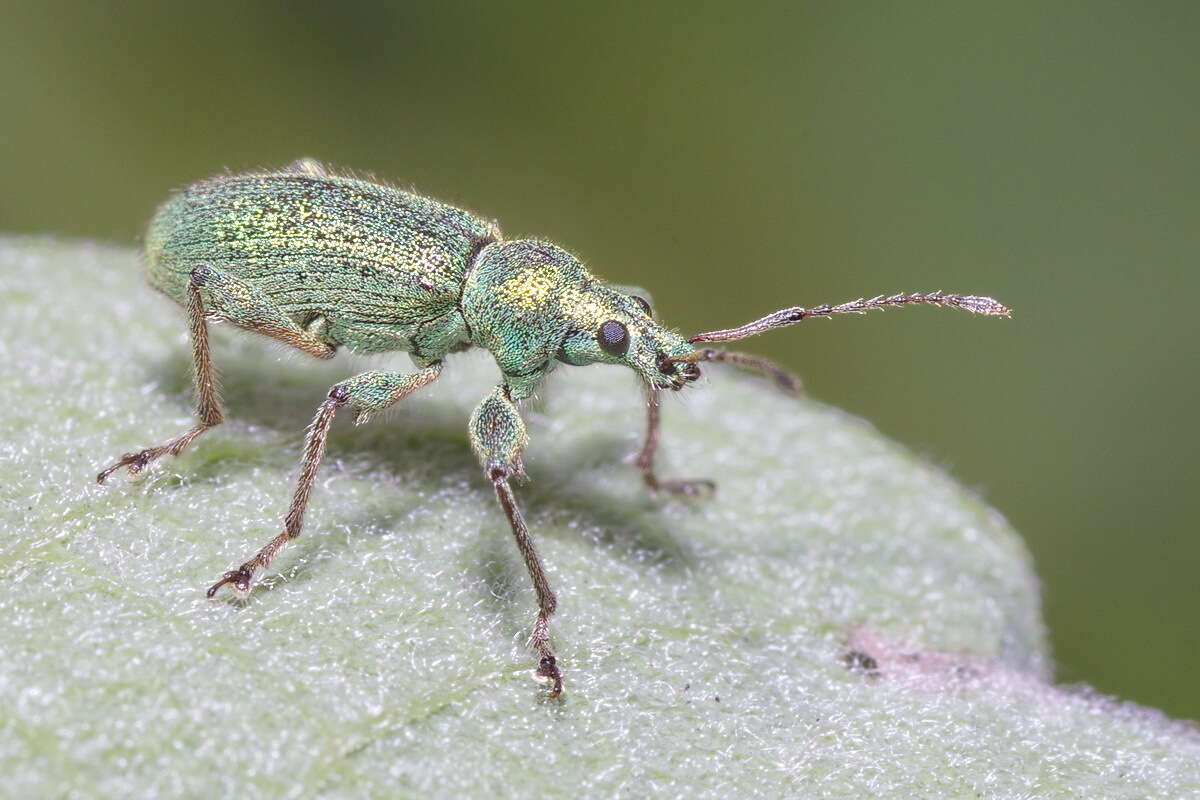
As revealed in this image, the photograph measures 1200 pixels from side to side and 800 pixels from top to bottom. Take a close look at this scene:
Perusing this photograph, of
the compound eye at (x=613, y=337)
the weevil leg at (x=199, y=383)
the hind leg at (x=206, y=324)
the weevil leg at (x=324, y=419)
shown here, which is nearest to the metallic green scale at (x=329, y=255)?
the hind leg at (x=206, y=324)

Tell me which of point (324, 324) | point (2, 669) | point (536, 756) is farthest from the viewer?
point (324, 324)

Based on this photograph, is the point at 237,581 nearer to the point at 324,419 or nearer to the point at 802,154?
the point at 324,419

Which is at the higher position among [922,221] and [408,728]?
[922,221]

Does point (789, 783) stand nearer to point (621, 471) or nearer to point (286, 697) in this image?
point (286, 697)

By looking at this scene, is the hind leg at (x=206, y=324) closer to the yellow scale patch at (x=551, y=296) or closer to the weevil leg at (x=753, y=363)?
the yellow scale patch at (x=551, y=296)

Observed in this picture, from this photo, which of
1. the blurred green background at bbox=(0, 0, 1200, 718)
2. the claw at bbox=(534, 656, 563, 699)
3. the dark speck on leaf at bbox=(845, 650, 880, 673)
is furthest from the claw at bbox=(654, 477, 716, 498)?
the blurred green background at bbox=(0, 0, 1200, 718)

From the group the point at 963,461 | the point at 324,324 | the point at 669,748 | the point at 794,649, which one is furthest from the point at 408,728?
the point at 963,461
